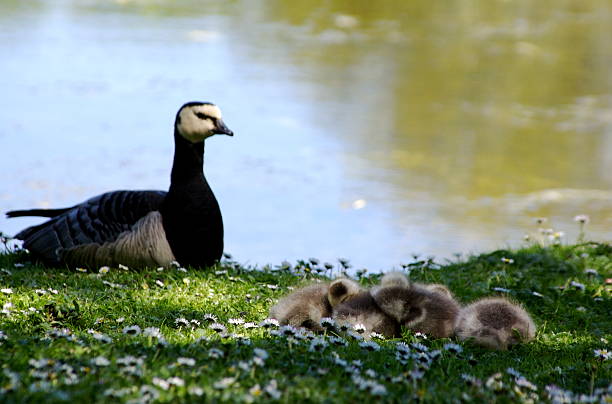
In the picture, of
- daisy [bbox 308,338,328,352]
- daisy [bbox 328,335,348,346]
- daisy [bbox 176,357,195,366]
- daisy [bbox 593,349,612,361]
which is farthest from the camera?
daisy [bbox 593,349,612,361]

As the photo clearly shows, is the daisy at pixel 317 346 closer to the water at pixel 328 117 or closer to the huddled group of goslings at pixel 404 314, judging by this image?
the huddled group of goslings at pixel 404 314

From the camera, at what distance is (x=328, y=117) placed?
779 inches

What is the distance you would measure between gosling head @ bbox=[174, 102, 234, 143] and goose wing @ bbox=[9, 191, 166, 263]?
2.57 feet

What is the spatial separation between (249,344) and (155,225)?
370 centimetres

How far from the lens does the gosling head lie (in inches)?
351

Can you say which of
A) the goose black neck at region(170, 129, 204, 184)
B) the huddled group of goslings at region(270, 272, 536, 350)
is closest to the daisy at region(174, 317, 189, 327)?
the huddled group of goslings at region(270, 272, 536, 350)

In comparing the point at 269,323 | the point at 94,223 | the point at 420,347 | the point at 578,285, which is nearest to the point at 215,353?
the point at 269,323

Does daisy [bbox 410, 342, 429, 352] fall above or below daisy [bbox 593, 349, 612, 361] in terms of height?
above

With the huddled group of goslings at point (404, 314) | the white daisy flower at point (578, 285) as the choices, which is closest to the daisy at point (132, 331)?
the huddled group of goslings at point (404, 314)

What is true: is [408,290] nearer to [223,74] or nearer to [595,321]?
[595,321]

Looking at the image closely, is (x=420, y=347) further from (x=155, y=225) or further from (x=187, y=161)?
(x=187, y=161)

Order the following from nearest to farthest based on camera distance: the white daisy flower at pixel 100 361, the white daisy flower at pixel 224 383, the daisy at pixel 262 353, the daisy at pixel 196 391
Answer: the daisy at pixel 196 391 < the white daisy flower at pixel 224 383 < the white daisy flower at pixel 100 361 < the daisy at pixel 262 353

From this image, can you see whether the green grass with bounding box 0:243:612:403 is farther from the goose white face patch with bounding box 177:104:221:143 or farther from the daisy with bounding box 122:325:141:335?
the goose white face patch with bounding box 177:104:221:143

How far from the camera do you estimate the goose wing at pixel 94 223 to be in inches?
344
